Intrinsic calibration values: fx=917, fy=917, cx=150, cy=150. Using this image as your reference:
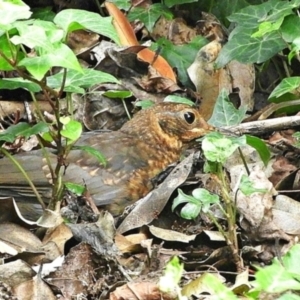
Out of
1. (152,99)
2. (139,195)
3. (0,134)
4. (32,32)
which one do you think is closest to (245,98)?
(152,99)

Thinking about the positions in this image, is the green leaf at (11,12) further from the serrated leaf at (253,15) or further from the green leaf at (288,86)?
→ the serrated leaf at (253,15)

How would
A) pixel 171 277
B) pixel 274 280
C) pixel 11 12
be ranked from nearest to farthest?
pixel 274 280
pixel 171 277
pixel 11 12

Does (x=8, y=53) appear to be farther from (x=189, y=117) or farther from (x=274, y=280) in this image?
(x=189, y=117)

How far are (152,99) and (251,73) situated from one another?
66 centimetres

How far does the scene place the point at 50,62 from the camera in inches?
123

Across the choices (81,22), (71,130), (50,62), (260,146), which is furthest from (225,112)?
(50,62)

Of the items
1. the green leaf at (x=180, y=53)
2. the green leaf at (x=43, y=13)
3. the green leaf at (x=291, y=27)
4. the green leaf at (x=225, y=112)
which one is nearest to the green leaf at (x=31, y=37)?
the green leaf at (x=225, y=112)

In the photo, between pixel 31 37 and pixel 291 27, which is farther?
pixel 291 27

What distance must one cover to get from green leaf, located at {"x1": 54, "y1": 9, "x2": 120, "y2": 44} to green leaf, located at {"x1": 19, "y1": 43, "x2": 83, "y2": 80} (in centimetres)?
23

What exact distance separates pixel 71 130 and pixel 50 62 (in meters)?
0.50

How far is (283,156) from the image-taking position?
4.84m

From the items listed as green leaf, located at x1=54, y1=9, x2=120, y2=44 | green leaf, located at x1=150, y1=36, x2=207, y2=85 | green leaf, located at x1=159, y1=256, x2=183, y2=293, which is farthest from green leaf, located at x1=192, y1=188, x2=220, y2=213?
green leaf, located at x1=150, y1=36, x2=207, y2=85

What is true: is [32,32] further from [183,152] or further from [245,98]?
[245,98]

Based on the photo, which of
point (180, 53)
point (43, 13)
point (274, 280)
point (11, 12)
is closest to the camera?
point (274, 280)
